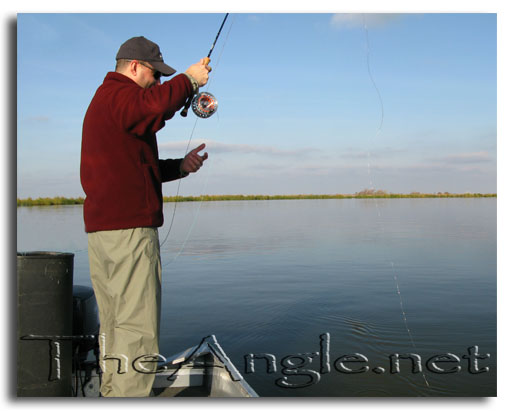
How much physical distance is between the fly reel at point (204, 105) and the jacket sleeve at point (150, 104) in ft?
1.80

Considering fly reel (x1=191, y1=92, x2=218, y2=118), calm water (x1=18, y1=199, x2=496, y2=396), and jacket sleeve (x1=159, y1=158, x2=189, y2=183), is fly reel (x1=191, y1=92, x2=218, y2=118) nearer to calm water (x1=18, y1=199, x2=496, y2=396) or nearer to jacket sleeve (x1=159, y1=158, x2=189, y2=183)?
jacket sleeve (x1=159, y1=158, x2=189, y2=183)

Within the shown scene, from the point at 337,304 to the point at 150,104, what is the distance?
12.9ft

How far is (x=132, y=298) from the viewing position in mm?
2096

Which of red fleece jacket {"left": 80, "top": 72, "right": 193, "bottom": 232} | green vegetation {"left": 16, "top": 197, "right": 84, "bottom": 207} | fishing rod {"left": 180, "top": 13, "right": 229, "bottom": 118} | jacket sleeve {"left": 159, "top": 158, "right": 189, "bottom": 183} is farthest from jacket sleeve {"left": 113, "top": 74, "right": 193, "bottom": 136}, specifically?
green vegetation {"left": 16, "top": 197, "right": 84, "bottom": 207}

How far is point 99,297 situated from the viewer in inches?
88.7

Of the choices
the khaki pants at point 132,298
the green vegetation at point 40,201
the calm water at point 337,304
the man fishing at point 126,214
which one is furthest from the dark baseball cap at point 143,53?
the calm water at point 337,304

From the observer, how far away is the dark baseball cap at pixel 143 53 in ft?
7.12

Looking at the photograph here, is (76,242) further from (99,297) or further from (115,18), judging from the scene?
(99,297)

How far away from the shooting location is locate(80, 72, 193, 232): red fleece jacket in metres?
2.02

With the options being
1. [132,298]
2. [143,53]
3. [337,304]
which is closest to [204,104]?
[143,53]
